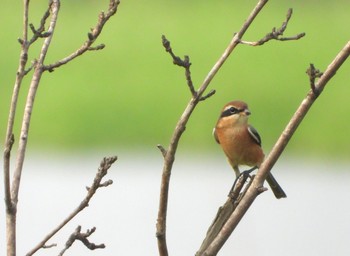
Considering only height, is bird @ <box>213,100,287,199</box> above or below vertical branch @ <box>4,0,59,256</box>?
above

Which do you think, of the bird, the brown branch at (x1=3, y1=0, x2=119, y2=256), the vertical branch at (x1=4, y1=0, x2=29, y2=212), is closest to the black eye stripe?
the bird

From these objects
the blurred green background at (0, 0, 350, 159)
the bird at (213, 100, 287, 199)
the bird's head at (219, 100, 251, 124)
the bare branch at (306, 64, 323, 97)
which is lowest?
the bare branch at (306, 64, 323, 97)

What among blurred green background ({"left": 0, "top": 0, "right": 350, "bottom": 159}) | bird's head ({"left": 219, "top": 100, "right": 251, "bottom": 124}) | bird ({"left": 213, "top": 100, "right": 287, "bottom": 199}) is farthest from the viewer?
blurred green background ({"left": 0, "top": 0, "right": 350, "bottom": 159})

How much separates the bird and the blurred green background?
695 centimetres

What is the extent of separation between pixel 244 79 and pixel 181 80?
2.77 ft

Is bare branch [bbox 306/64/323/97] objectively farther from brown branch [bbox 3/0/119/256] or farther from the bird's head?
the bird's head

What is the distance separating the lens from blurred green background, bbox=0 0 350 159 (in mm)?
13523

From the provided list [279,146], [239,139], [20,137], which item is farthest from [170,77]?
[279,146]

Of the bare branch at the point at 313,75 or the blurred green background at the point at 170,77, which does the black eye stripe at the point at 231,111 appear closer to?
the bare branch at the point at 313,75

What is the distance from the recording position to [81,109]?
14.5m

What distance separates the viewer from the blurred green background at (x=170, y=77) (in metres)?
13.5

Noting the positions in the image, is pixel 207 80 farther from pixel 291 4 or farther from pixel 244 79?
pixel 291 4

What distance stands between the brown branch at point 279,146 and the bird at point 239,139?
2.63 meters

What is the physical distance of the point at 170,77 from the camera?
15312mm
